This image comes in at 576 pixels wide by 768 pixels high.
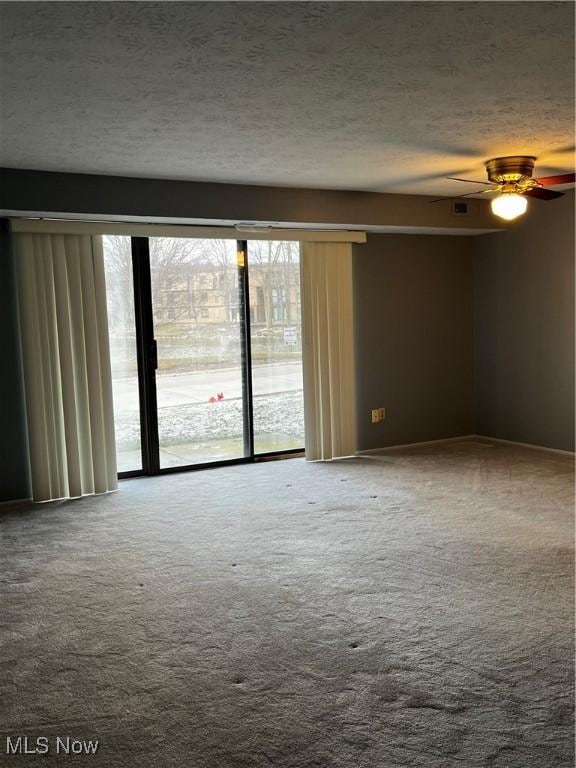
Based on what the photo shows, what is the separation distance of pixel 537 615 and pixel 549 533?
117 centimetres

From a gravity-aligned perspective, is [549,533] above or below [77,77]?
below

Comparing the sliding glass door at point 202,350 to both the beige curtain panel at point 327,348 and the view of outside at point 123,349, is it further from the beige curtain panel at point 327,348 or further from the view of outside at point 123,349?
the beige curtain panel at point 327,348

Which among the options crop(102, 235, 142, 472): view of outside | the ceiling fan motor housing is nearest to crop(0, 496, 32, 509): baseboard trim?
crop(102, 235, 142, 472): view of outside

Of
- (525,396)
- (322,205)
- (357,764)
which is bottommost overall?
(357,764)

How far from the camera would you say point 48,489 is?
5.08 metres

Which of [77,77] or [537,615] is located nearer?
[77,77]

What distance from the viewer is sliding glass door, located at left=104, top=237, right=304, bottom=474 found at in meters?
5.55

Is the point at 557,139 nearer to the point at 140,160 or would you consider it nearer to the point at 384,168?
the point at 384,168

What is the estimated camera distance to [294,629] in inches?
117

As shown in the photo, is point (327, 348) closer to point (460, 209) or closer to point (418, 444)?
point (418, 444)

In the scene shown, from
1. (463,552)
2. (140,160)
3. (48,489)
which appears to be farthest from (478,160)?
(48,489)

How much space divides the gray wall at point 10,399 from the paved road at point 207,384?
2.62 feet

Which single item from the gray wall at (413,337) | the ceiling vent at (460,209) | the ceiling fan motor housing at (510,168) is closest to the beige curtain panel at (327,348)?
the gray wall at (413,337)

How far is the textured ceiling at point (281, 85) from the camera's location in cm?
223
